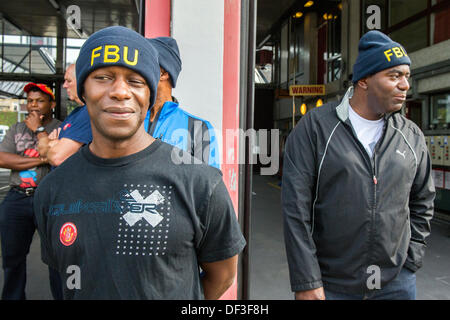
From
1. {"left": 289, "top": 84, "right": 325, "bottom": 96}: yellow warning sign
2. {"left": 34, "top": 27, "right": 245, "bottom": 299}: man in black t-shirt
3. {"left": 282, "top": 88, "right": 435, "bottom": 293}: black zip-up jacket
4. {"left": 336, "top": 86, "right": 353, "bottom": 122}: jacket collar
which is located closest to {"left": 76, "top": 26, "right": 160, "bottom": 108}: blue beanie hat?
{"left": 34, "top": 27, "right": 245, "bottom": 299}: man in black t-shirt

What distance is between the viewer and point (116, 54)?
108 cm

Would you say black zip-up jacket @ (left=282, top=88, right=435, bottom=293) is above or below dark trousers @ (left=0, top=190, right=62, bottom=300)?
above

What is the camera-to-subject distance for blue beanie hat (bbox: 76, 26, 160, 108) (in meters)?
1.08

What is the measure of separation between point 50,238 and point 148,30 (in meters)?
1.77

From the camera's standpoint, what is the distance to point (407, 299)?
73.2 inches

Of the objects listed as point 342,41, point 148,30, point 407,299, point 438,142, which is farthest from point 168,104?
point 342,41

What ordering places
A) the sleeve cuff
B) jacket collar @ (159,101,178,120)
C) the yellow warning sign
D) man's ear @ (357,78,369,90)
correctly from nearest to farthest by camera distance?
the sleeve cuff < jacket collar @ (159,101,178,120) < man's ear @ (357,78,369,90) < the yellow warning sign

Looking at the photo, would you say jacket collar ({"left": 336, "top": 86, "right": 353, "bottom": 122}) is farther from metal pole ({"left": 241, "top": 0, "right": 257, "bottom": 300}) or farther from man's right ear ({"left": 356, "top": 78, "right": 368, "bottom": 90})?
metal pole ({"left": 241, "top": 0, "right": 257, "bottom": 300})

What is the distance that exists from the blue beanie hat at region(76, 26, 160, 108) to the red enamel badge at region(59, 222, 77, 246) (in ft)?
1.52

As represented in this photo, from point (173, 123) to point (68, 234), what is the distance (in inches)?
35.0

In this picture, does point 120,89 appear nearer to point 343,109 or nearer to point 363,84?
point 343,109

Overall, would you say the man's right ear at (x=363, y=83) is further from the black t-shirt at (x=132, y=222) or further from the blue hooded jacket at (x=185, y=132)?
the black t-shirt at (x=132, y=222)

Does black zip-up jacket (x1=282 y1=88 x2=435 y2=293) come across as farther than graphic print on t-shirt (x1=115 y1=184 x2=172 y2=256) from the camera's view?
Yes

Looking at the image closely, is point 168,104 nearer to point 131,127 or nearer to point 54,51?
point 131,127
